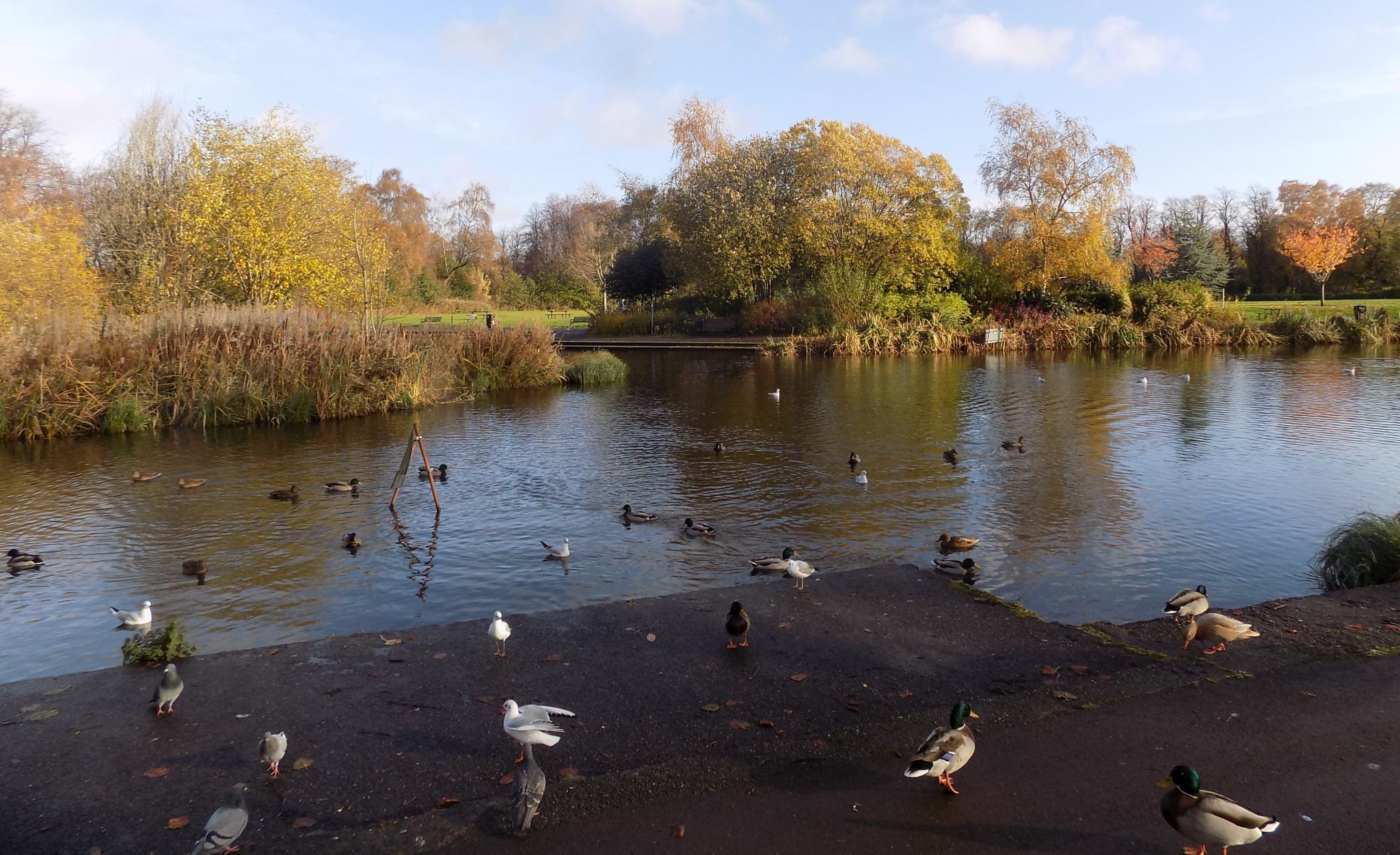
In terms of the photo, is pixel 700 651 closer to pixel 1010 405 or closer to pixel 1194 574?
pixel 1194 574

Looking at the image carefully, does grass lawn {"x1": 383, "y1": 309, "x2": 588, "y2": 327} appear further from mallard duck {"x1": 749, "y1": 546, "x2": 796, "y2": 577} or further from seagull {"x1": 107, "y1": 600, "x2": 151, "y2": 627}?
seagull {"x1": 107, "y1": 600, "x2": 151, "y2": 627}

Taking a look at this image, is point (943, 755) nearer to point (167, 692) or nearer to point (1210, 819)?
point (1210, 819)

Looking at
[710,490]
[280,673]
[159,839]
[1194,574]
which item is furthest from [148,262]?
[1194,574]

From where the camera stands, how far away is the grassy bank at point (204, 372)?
1977cm

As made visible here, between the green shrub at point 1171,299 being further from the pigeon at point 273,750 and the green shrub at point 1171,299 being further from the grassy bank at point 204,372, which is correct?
the pigeon at point 273,750

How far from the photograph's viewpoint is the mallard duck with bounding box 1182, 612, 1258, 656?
6766 mm

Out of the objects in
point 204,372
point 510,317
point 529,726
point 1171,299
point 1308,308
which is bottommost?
point 529,726

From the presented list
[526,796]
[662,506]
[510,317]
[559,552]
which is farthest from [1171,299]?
[526,796]

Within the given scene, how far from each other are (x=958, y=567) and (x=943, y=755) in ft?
16.6

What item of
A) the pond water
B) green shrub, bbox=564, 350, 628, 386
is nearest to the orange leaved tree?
the pond water

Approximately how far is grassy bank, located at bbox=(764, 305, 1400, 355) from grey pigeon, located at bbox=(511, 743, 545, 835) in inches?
1543

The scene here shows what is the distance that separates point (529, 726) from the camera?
16.6ft

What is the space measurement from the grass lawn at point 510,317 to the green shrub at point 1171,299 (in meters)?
34.3

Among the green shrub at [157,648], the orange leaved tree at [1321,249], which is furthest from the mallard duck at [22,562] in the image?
the orange leaved tree at [1321,249]
